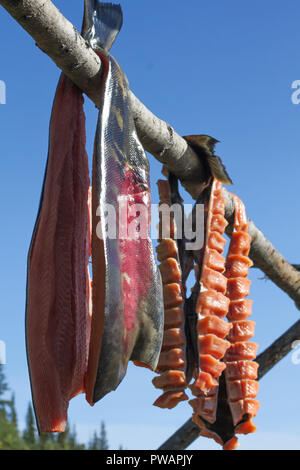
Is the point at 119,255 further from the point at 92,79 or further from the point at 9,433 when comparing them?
the point at 9,433

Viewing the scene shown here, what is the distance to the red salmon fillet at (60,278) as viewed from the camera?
204 cm

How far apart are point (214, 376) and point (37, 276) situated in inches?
50.9

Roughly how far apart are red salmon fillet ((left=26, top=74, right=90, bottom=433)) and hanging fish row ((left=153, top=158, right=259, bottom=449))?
3.28ft

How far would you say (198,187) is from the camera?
355 centimetres

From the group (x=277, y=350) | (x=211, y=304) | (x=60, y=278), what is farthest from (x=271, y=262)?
(x=60, y=278)

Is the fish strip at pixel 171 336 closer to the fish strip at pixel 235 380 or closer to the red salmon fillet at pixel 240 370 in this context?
the fish strip at pixel 235 380

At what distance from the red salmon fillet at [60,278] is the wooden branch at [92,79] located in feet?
0.49

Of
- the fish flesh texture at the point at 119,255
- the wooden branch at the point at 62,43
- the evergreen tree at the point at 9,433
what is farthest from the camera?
the evergreen tree at the point at 9,433

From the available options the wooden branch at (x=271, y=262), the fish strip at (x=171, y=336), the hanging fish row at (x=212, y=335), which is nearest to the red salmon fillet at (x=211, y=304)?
the hanging fish row at (x=212, y=335)

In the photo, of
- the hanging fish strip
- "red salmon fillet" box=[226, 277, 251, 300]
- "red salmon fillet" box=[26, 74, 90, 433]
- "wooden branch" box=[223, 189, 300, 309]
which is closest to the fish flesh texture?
the hanging fish strip

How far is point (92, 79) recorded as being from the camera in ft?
8.01
